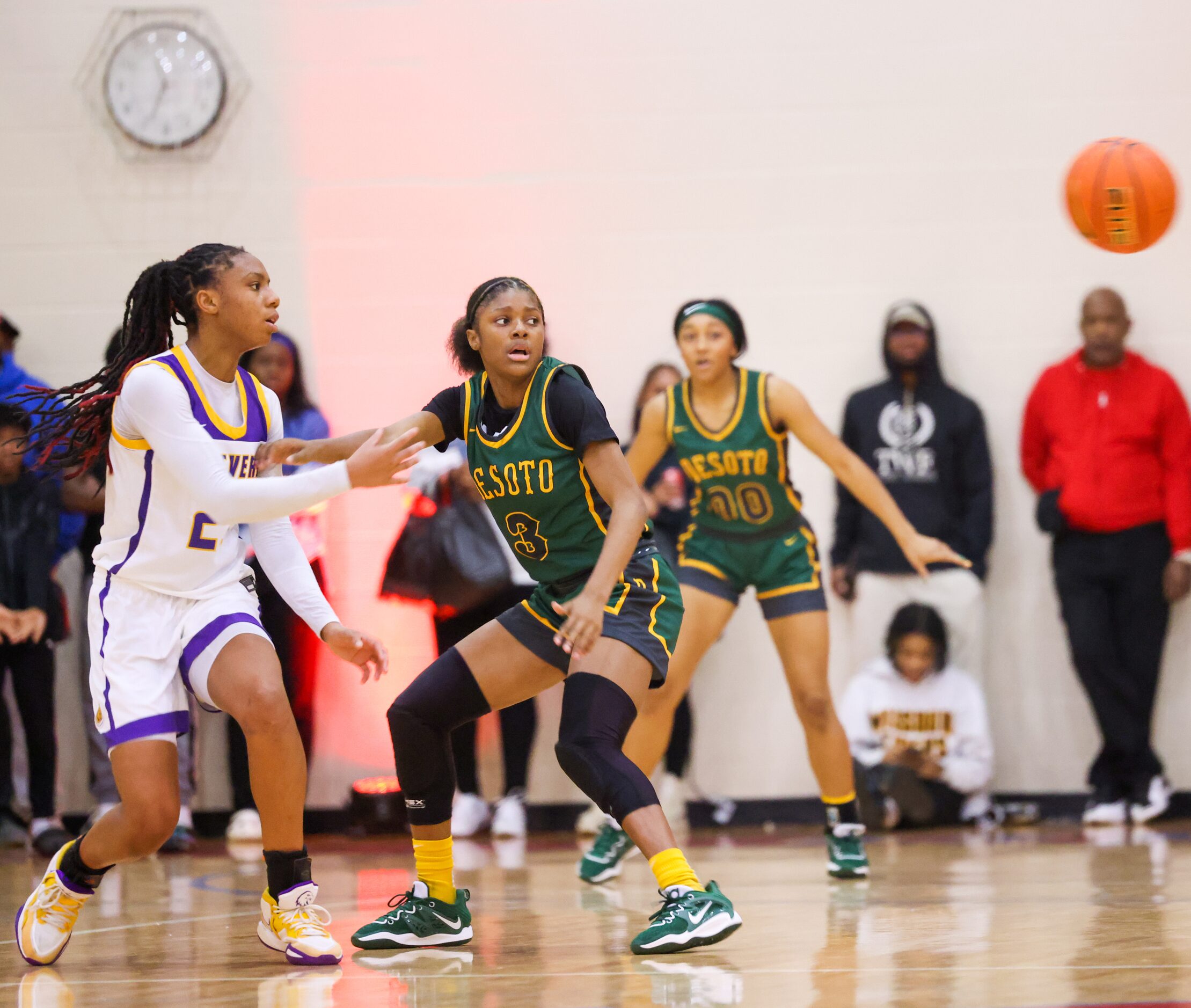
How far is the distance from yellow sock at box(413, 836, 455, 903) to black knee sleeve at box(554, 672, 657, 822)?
16.9 inches

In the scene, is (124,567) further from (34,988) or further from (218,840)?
(218,840)

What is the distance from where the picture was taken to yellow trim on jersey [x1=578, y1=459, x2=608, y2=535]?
3762 mm

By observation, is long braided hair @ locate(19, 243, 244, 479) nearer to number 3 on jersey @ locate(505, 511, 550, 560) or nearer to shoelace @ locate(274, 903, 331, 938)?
number 3 on jersey @ locate(505, 511, 550, 560)

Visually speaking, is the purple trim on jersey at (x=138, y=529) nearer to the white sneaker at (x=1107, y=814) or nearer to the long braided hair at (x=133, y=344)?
A: the long braided hair at (x=133, y=344)

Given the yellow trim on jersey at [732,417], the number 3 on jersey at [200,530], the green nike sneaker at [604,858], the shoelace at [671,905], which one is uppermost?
the yellow trim on jersey at [732,417]

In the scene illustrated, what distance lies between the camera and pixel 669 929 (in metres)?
3.53

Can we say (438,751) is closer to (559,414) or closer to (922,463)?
(559,414)

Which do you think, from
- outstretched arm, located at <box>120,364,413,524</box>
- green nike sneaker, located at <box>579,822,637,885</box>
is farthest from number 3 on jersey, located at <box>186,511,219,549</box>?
green nike sneaker, located at <box>579,822,637,885</box>

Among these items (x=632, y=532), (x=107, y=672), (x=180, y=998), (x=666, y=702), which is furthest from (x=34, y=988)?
(x=666, y=702)

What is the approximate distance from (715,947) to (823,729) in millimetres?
1447

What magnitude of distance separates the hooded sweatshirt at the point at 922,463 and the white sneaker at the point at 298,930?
13.0ft

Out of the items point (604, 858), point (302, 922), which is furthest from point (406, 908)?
point (604, 858)

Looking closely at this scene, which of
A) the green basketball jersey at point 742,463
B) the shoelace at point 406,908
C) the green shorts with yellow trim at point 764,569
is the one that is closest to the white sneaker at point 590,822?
the green shorts with yellow trim at point 764,569

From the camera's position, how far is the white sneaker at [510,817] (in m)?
6.85
